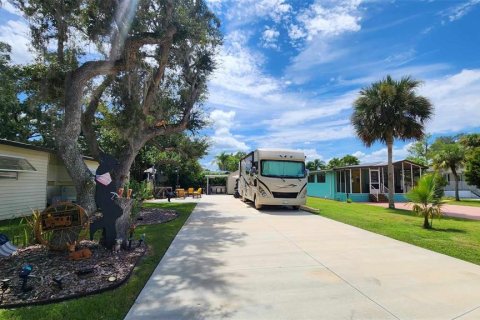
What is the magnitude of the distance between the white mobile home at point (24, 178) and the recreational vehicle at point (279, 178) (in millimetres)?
9596

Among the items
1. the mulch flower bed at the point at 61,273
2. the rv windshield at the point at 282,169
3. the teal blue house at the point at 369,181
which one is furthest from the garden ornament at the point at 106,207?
the teal blue house at the point at 369,181

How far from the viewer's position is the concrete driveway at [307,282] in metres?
3.74

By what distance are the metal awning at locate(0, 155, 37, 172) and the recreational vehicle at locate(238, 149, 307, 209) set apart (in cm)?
961

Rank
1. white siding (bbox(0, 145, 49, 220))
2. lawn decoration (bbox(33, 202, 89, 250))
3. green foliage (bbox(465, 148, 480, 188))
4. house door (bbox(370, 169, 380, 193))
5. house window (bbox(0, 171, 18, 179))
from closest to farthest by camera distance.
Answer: lawn decoration (bbox(33, 202, 89, 250)) → house window (bbox(0, 171, 18, 179)) → white siding (bbox(0, 145, 49, 220)) → house door (bbox(370, 169, 380, 193)) → green foliage (bbox(465, 148, 480, 188))

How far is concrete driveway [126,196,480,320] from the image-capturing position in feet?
12.3

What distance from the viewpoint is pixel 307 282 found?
4750 mm

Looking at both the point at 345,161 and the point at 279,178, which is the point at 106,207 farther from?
the point at 345,161

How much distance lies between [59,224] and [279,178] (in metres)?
10.1

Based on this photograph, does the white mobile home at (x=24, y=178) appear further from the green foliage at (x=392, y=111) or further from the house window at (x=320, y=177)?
the house window at (x=320, y=177)

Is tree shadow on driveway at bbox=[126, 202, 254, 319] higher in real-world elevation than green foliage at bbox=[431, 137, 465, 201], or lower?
lower

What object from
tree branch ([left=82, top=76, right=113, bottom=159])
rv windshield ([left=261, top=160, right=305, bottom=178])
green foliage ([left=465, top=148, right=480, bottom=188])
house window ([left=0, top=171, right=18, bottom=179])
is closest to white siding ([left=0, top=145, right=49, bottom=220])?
house window ([left=0, top=171, right=18, bottom=179])

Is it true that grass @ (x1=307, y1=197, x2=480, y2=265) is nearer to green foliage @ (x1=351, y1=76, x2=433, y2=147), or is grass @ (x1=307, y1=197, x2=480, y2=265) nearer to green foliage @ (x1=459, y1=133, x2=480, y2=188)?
green foliage @ (x1=351, y1=76, x2=433, y2=147)

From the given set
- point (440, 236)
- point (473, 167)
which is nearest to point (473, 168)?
point (473, 167)

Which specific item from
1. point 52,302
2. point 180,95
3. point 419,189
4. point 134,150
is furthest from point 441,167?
point 52,302
